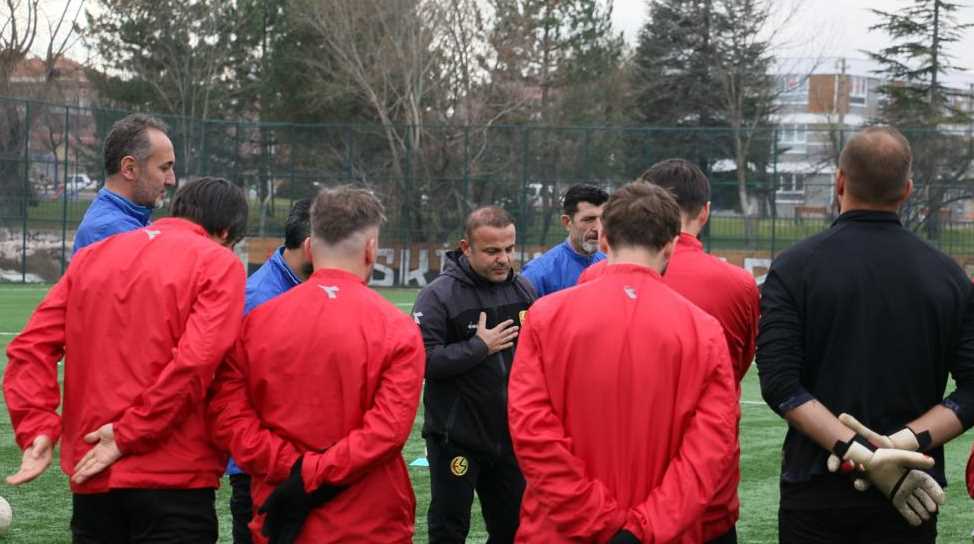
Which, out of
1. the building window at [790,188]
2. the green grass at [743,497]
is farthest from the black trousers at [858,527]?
the building window at [790,188]

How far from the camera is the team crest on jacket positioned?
19.0ft

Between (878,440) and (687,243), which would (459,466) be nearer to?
(687,243)

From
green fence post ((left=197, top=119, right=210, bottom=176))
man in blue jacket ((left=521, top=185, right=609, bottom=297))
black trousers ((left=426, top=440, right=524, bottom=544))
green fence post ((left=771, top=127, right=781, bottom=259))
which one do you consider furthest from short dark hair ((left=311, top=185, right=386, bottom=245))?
green fence post ((left=197, top=119, right=210, bottom=176))

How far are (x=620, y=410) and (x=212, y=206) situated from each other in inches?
63.2

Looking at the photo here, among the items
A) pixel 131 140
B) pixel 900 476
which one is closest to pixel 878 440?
pixel 900 476

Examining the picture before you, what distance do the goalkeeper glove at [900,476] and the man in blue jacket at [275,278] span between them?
2.67m

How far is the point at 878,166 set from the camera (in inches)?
158

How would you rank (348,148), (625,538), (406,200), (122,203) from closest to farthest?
(625,538) < (122,203) < (406,200) < (348,148)

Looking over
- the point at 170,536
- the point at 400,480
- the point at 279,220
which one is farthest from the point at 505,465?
the point at 279,220

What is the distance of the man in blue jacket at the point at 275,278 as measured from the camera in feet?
18.6

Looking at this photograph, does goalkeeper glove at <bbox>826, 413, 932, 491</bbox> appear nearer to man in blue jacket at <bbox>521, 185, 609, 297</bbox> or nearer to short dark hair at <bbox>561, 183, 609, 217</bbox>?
man in blue jacket at <bbox>521, 185, 609, 297</bbox>

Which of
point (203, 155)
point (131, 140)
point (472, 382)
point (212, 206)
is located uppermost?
point (203, 155)

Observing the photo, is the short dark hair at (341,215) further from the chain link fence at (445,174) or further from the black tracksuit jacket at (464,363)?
the chain link fence at (445,174)

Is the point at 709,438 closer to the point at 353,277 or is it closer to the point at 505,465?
the point at 353,277
